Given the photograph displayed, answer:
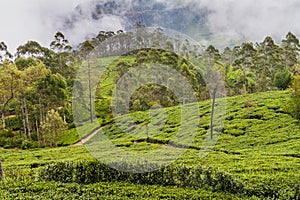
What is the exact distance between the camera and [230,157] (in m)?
18.2

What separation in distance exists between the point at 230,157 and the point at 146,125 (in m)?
14.8

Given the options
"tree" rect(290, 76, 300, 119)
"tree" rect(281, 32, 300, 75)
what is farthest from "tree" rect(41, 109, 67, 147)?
"tree" rect(281, 32, 300, 75)

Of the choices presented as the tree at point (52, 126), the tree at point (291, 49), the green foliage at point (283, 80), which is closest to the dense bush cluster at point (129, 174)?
the tree at point (52, 126)

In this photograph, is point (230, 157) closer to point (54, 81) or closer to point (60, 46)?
point (54, 81)

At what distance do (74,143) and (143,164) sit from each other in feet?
90.6

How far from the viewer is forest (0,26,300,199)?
36.9 feet

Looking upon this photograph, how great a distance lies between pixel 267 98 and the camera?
115ft

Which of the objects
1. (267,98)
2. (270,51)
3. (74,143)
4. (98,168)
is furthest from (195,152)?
(270,51)

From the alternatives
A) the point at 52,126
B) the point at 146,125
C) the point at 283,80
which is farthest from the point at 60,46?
the point at 283,80

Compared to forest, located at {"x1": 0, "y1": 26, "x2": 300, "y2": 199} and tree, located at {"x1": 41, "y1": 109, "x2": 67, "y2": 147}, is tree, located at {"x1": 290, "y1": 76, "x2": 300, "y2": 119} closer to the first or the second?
forest, located at {"x1": 0, "y1": 26, "x2": 300, "y2": 199}

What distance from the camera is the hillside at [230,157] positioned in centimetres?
1054

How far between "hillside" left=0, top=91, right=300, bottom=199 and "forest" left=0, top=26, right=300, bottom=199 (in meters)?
0.05

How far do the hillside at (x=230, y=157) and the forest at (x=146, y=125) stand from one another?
2.2 inches

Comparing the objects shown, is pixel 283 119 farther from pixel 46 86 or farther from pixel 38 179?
pixel 46 86
